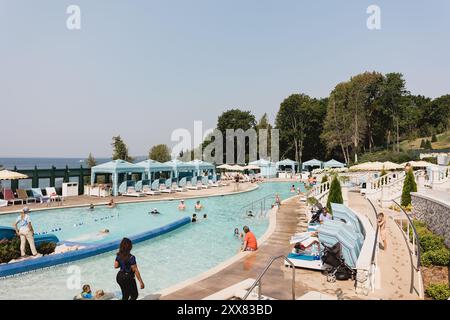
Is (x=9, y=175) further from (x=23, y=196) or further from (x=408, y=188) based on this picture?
(x=408, y=188)

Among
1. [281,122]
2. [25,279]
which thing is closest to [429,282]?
[25,279]

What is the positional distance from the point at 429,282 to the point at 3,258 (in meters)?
11.7

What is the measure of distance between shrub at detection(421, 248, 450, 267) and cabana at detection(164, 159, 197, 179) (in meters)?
26.2

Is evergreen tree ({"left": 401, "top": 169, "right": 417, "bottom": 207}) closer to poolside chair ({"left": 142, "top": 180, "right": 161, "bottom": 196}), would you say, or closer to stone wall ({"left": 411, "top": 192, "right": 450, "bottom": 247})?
stone wall ({"left": 411, "top": 192, "right": 450, "bottom": 247})

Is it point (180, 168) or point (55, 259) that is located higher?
point (180, 168)

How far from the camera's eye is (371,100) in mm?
55469

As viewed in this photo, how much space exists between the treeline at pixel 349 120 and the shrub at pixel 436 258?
44240mm

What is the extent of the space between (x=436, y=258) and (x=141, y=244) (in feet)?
32.6

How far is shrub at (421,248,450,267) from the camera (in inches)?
343

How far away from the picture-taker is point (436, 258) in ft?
28.8

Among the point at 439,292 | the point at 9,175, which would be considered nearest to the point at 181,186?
the point at 9,175

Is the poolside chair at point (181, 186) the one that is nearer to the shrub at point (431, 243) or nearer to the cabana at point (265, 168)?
the cabana at point (265, 168)

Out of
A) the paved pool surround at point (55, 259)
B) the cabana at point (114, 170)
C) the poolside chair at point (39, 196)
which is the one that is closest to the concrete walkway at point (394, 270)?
the paved pool surround at point (55, 259)
